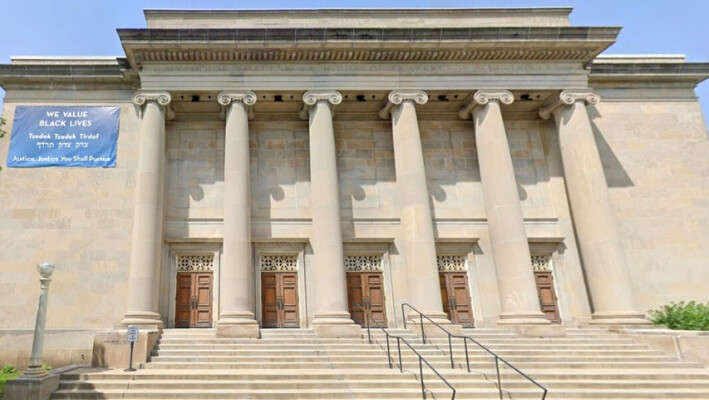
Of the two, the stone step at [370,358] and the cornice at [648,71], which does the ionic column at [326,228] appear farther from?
the cornice at [648,71]

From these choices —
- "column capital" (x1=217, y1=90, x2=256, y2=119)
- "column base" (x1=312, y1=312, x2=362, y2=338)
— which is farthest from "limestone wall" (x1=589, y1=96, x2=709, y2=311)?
"column capital" (x1=217, y1=90, x2=256, y2=119)

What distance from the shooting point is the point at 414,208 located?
15.7 metres

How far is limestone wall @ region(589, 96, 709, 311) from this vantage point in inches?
684

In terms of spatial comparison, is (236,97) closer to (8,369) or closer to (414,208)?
(414,208)

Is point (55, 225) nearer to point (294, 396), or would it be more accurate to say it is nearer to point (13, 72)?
point (13, 72)

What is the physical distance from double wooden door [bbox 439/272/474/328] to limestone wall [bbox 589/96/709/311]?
6330mm

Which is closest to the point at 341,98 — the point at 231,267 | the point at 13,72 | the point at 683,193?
the point at 231,267

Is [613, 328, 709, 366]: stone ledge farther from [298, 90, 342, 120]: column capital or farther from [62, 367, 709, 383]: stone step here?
[298, 90, 342, 120]: column capital

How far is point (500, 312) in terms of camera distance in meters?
16.5

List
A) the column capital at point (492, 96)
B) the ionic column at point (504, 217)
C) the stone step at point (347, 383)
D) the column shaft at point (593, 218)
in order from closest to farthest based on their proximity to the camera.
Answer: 1. the stone step at point (347, 383)
2. the ionic column at point (504, 217)
3. the column shaft at point (593, 218)
4. the column capital at point (492, 96)

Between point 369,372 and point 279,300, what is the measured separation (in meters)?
6.88

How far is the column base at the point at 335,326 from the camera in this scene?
13891 mm

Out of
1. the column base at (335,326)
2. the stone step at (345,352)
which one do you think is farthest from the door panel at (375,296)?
the stone step at (345,352)

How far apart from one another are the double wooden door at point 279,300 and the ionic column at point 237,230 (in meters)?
0.60
